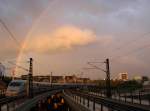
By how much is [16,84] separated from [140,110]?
136 ft

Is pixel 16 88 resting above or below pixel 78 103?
above

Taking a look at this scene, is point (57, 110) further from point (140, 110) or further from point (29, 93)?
point (140, 110)

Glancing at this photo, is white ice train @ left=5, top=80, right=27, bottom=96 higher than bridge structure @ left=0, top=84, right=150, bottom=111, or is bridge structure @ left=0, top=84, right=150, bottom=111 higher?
white ice train @ left=5, top=80, right=27, bottom=96

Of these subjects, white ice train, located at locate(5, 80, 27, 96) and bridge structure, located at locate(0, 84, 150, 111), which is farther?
white ice train, located at locate(5, 80, 27, 96)

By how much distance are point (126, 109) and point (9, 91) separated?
3880 centimetres

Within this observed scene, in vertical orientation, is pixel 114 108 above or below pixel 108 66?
below

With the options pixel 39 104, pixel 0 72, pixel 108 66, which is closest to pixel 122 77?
pixel 0 72

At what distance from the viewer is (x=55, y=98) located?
66.5m

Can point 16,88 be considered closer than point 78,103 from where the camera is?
No

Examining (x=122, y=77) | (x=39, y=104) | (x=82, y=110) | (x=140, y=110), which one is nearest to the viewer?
(x=140, y=110)

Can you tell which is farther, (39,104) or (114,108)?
(39,104)

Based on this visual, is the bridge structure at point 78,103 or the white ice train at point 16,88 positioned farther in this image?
the white ice train at point 16,88

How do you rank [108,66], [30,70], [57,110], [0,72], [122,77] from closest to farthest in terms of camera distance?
[57,110]
[30,70]
[108,66]
[0,72]
[122,77]

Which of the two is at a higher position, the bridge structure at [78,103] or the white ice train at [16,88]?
the white ice train at [16,88]
